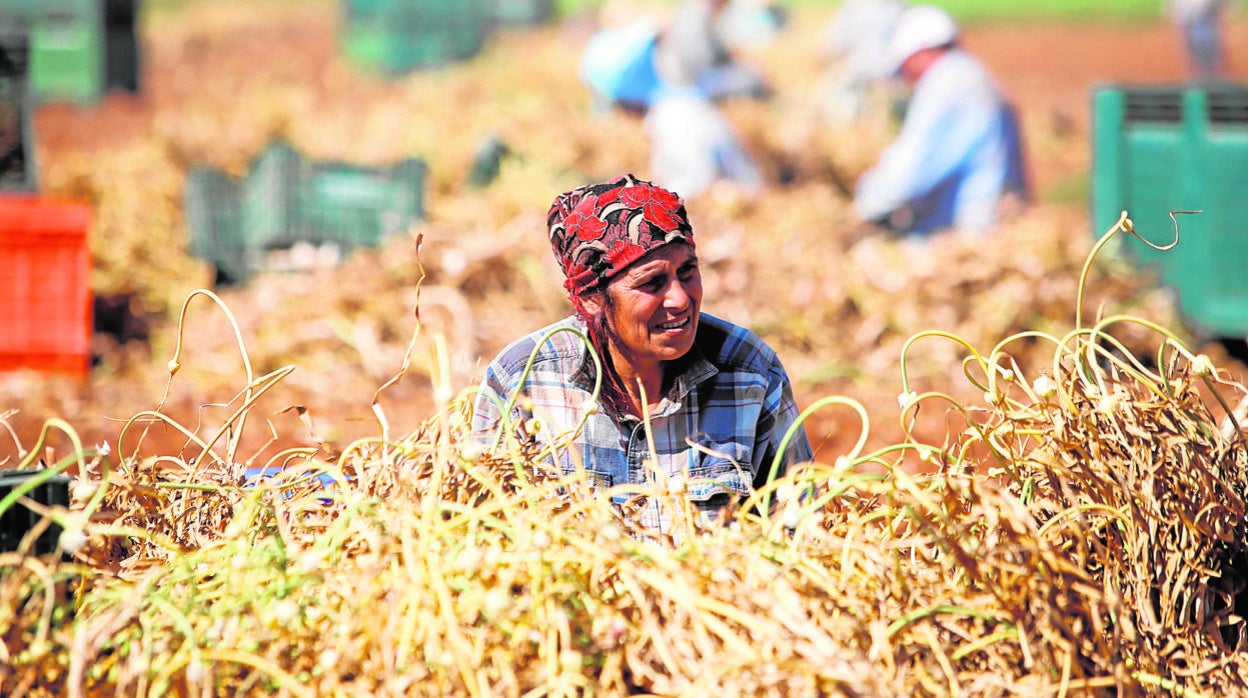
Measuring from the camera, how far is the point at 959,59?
305 inches

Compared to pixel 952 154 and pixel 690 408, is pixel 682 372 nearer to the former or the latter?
pixel 690 408

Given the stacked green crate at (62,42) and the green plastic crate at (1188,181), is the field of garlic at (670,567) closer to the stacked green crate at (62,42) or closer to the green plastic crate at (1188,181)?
the green plastic crate at (1188,181)

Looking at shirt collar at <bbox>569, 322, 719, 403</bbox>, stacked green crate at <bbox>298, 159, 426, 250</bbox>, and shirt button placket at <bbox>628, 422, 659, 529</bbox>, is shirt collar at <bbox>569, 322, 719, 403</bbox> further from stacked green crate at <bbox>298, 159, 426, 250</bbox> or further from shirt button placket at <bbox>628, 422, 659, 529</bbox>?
stacked green crate at <bbox>298, 159, 426, 250</bbox>

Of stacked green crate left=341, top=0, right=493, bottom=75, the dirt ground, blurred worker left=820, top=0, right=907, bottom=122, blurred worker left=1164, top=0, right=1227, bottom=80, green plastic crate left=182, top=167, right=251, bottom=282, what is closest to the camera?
the dirt ground

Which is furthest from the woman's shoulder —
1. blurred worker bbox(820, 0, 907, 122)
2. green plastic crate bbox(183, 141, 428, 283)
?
blurred worker bbox(820, 0, 907, 122)

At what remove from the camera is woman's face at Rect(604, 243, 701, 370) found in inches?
83.5

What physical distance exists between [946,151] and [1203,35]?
23.0 feet

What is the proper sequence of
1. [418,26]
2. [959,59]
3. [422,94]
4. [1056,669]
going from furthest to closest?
[418,26] < [422,94] < [959,59] < [1056,669]

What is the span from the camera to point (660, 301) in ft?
6.98

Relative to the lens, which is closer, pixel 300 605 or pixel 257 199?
pixel 300 605

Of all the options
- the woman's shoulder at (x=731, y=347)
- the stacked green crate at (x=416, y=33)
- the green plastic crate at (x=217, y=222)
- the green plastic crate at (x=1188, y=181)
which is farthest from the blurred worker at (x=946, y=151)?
the stacked green crate at (x=416, y=33)

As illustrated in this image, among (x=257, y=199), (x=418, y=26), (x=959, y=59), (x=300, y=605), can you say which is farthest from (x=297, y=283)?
(x=418, y=26)

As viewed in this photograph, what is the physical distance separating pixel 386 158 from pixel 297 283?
2644 mm

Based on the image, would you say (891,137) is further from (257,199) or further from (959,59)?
(257,199)
